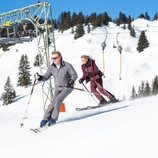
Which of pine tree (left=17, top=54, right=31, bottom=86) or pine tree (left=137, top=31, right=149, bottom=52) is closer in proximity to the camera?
pine tree (left=17, top=54, right=31, bottom=86)

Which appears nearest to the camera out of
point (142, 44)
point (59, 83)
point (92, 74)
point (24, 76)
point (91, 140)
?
point (91, 140)

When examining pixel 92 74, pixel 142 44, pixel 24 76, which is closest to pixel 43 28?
pixel 92 74

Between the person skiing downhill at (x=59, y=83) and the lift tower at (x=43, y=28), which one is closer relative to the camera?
the person skiing downhill at (x=59, y=83)

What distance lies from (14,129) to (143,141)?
5021 millimetres

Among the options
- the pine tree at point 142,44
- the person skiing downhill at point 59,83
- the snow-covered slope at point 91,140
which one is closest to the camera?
the snow-covered slope at point 91,140

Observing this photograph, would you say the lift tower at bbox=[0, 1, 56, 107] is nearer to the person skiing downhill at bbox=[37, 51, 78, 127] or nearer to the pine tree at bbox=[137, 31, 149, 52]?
the person skiing downhill at bbox=[37, 51, 78, 127]

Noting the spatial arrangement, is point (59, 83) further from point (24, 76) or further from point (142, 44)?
point (142, 44)

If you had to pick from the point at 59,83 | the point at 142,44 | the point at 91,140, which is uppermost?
the point at 142,44

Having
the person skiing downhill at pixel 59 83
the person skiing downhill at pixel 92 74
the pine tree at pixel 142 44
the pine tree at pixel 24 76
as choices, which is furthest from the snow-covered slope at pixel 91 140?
the pine tree at pixel 142 44

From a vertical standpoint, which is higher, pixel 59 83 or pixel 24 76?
pixel 59 83

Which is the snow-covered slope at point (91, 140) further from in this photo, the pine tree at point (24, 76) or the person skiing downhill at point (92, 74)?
the pine tree at point (24, 76)

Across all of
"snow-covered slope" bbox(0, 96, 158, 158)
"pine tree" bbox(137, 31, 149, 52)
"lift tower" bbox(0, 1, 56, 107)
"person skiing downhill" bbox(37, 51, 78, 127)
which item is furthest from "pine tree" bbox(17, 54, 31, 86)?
"snow-covered slope" bbox(0, 96, 158, 158)

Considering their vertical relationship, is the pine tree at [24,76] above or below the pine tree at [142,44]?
below

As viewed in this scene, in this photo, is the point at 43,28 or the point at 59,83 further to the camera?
the point at 43,28
